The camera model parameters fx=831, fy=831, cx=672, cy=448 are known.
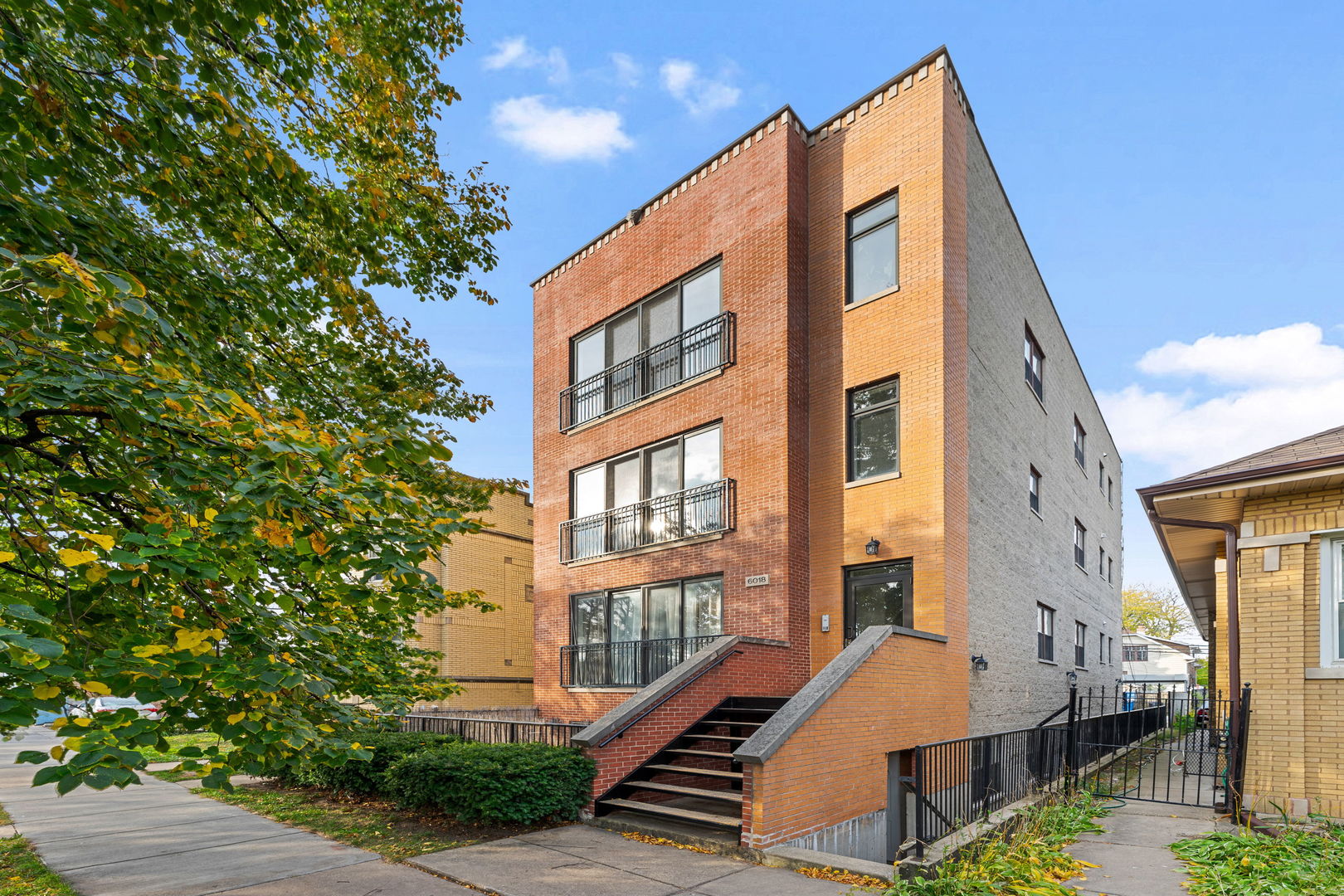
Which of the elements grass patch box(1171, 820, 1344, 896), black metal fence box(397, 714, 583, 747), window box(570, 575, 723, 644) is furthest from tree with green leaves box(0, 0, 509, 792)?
window box(570, 575, 723, 644)

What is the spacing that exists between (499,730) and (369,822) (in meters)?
2.24

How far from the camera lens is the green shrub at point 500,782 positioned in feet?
30.8

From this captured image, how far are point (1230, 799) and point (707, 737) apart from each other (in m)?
6.45

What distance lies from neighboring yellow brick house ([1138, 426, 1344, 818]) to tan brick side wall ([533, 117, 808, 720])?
5988 mm

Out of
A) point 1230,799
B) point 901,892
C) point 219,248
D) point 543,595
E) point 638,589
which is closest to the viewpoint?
point 901,892

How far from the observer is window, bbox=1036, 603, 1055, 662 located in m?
17.6

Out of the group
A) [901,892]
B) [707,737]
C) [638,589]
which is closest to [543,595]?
[638,589]

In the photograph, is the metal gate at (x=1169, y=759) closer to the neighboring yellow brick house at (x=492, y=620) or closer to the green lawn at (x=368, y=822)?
the green lawn at (x=368, y=822)

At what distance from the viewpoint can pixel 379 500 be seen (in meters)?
4.95

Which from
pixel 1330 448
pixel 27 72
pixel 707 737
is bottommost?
pixel 707 737

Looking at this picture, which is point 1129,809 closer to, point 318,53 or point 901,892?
point 901,892

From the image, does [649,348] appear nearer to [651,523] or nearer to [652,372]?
[652,372]

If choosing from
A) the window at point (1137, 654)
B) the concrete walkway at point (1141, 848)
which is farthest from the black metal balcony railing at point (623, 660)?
the window at point (1137, 654)

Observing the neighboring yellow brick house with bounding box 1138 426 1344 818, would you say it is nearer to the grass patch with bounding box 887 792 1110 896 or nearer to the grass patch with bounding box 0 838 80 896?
the grass patch with bounding box 887 792 1110 896
